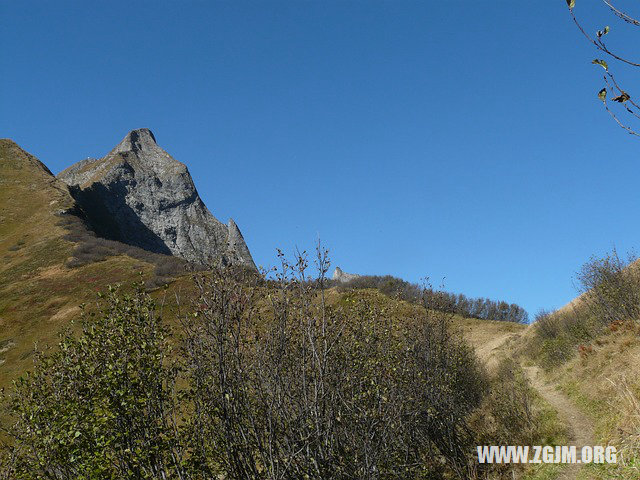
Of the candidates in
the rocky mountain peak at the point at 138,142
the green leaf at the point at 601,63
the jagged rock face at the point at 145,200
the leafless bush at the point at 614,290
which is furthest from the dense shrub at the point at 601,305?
the rocky mountain peak at the point at 138,142

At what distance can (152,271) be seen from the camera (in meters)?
65.1

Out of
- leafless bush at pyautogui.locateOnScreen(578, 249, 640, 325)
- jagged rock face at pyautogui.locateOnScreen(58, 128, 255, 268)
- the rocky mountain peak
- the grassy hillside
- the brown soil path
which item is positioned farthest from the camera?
the rocky mountain peak

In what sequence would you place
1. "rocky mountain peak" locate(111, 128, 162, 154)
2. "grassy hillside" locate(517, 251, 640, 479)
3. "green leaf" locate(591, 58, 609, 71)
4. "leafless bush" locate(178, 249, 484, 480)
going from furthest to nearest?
"rocky mountain peak" locate(111, 128, 162, 154)
"grassy hillside" locate(517, 251, 640, 479)
"leafless bush" locate(178, 249, 484, 480)
"green leaf" locate(591, 58, 609, 71)

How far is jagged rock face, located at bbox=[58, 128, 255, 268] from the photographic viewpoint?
12750cm

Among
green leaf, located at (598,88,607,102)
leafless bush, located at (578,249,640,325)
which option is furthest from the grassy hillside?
green leaf, located at (598,88,607,102)

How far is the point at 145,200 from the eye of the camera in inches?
5743

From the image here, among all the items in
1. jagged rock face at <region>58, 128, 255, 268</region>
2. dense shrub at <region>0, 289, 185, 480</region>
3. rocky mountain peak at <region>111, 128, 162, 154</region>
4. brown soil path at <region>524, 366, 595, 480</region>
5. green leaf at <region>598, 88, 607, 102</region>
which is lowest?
brown soil path at <region>524, 366, 595, 480</region>

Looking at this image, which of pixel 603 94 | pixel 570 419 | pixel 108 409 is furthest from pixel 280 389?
pixel 570 419

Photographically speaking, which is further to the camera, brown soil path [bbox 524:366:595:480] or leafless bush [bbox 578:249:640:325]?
leafless bush [bbox 578:249:640:325]

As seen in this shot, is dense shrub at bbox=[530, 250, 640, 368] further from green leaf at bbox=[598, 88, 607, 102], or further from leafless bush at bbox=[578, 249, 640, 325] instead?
green leaf at bbox=[598, 88, 607, 102]

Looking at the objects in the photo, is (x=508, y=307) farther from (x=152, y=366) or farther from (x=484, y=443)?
(x=152, y=366)

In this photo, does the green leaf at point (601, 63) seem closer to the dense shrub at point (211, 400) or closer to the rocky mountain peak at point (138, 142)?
the dense shrub at point (211, 400)

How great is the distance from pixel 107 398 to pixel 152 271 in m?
60.9

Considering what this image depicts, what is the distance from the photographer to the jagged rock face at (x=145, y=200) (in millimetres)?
127500
